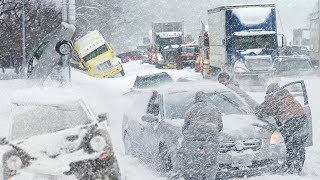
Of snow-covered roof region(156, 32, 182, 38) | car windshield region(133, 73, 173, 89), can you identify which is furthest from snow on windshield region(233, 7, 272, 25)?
snow-covered roof region(156, 32, 182, 38)

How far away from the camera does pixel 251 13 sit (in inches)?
987

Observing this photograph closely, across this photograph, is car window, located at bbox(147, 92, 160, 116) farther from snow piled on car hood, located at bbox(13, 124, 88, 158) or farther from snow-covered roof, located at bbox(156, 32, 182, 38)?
snow-covered roof, located at bbox(156, 32, 182, 38)

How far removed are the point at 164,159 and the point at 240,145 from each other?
1092 millimetres

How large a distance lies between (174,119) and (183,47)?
3427cm

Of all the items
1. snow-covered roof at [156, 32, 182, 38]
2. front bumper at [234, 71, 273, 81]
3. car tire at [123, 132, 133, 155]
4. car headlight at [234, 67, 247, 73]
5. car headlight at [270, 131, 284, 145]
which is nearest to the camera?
car headlight at [270, 131, 284, 145]

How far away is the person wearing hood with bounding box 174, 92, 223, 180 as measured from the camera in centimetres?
737

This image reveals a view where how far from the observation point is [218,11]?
26578mm

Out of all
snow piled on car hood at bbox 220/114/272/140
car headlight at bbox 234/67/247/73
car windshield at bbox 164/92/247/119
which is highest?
car windshield at bbox 164/92/247/119

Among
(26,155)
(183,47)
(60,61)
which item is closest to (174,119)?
(26,155)

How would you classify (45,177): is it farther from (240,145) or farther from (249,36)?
(249,36)

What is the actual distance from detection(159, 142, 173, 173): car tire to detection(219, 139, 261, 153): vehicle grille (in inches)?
30.4

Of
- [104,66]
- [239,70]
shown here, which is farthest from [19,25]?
[239,70]

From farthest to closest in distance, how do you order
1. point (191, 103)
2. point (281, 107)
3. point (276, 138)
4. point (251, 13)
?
point (251, 13) → point (191, 103) → point (281, 107) → point (276, 138)

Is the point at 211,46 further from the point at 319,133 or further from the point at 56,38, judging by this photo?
the point at 319,133
